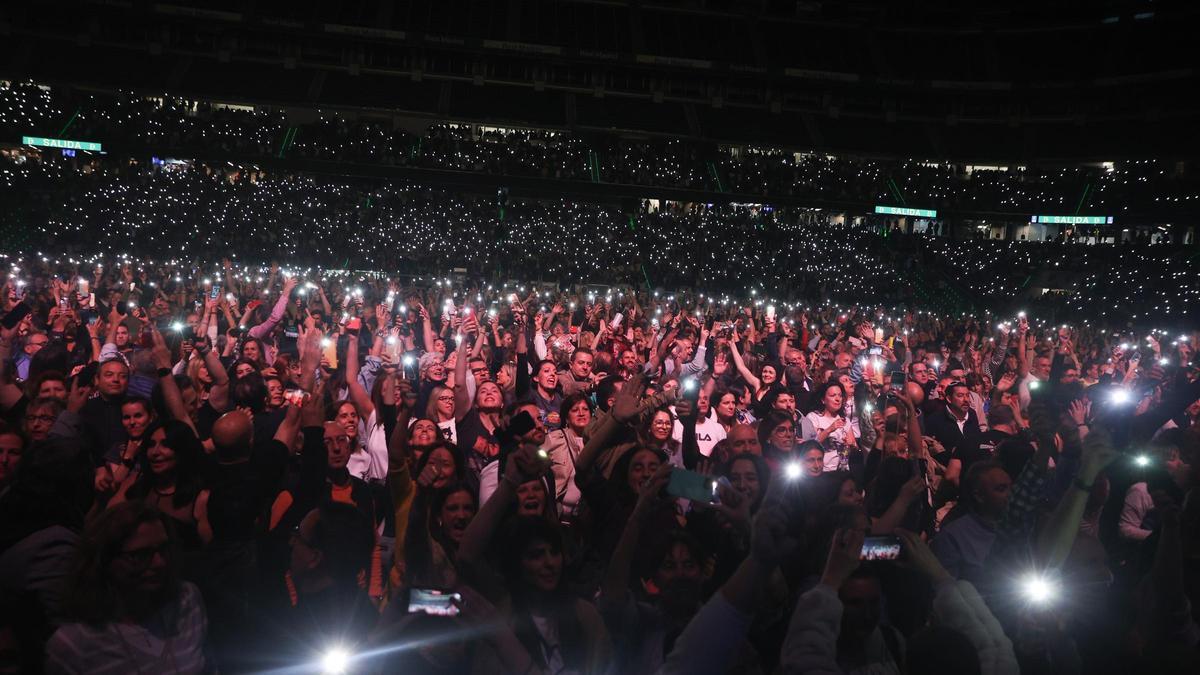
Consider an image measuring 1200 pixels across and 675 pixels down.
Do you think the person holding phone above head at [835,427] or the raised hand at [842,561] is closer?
the raised hand at [842,561]

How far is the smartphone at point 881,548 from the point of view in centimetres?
337

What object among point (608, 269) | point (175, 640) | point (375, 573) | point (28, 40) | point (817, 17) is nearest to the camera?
point (175, 640)

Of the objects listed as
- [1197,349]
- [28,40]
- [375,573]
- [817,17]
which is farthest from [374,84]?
[375,573]

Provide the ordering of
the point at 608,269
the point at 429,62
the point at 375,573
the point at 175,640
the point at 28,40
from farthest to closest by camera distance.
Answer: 1. the point at 429,62
2. the point at 28,40
3. the point at 608,269
4. the point at 375,573
5. the point at 175,640

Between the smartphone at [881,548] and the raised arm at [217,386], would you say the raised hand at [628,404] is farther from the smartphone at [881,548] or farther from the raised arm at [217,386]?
the raised arm at [217,386]

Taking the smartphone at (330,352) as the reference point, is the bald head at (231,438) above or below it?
below

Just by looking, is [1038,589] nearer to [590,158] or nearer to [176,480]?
[176,480]

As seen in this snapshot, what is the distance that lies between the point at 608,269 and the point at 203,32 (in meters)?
22.0

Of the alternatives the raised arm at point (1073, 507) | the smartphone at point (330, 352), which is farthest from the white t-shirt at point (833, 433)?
the smartphone at point (330, 352)

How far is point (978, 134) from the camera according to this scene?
41.0m

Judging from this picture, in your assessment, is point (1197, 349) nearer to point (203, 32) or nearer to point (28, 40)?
point (203, 32)

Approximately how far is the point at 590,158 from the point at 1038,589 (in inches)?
1320

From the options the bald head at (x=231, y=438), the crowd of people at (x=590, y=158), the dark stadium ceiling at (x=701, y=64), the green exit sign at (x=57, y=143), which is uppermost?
the dark stadium ceiling at (x=701, y=64)

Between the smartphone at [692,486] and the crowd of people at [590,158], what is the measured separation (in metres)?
31.9
